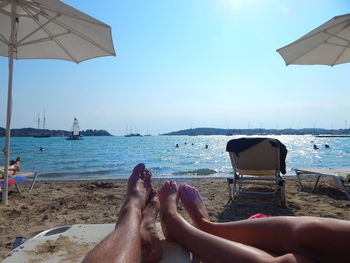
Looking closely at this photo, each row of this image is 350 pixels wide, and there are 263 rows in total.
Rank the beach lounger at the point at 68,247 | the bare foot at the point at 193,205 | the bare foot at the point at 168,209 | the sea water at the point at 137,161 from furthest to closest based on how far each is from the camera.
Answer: the sea water at the point at 137,161, the bare foot at the point at 193,205, the bare foot at the point at 168,209, the beach lounger at the point at 68,247

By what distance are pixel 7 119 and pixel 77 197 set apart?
5.94ft

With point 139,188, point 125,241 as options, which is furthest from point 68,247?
point 125,241

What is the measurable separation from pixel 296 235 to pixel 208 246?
0.37 metres

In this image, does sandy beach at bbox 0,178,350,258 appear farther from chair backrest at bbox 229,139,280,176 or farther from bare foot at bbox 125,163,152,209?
bare foot at bbox 125,163,152,209

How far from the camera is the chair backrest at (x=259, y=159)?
4.14 m

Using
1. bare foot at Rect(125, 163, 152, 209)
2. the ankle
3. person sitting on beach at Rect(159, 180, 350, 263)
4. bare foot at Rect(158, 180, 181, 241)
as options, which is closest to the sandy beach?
bare foot at Rect(158, 180, 181, 241)

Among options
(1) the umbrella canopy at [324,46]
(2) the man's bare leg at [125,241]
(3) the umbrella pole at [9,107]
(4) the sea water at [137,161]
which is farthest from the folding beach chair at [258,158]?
(4) the sea water at [137,161]

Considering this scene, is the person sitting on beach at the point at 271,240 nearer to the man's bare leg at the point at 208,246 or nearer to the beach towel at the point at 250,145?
the man's bare leg at the point at 208,246

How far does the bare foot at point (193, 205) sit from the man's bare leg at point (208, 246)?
16 cm

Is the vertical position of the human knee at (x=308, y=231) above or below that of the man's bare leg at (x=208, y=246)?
above

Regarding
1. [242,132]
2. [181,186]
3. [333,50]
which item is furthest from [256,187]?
[242,132]

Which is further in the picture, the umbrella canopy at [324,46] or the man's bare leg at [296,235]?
the umbrella canopy at [324,46]

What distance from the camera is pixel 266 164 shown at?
426 cm

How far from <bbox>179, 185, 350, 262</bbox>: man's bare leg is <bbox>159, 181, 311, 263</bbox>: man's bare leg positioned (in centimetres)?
12
